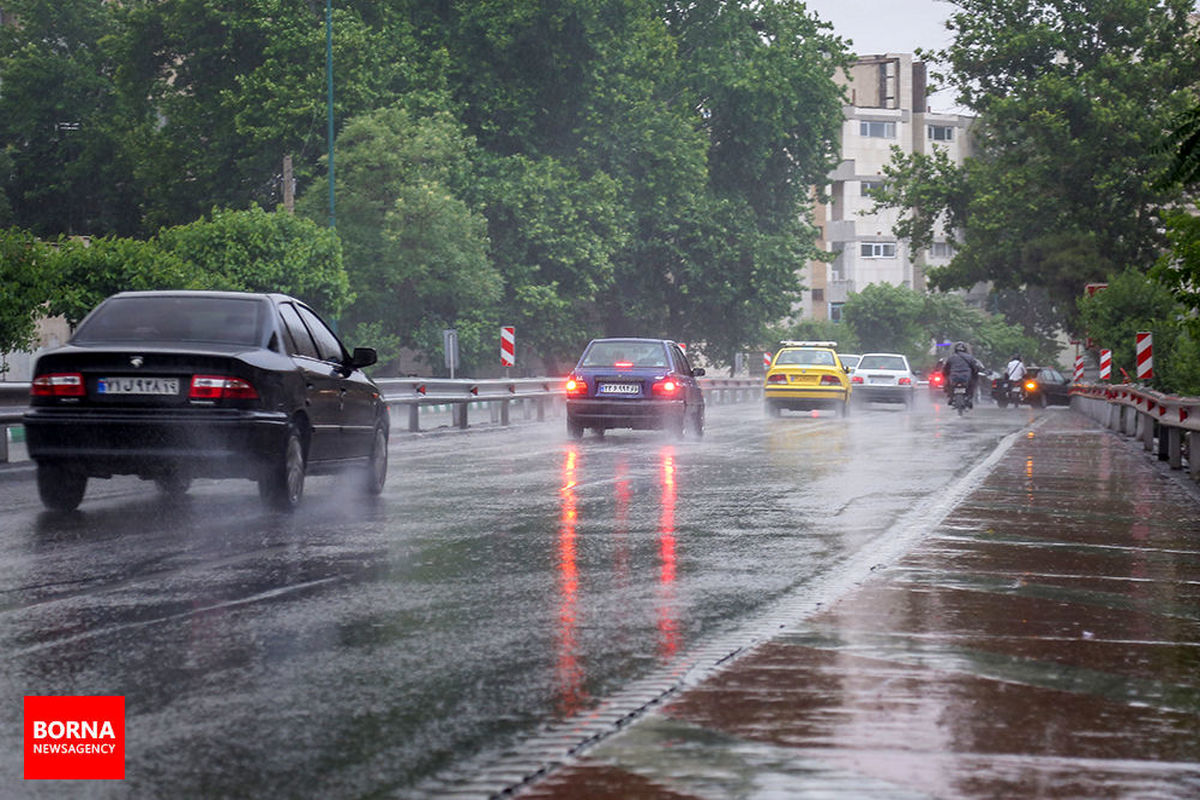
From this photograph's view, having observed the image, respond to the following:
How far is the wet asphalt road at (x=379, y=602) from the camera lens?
17.4 feet

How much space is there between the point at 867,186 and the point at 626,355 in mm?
96339

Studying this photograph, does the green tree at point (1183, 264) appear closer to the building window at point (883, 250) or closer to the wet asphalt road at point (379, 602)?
the wet asphalt road at point (379, 602)

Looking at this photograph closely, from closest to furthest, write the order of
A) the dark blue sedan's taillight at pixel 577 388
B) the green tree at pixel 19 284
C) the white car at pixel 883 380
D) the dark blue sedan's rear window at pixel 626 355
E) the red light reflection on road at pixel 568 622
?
the red light reflection on road at pixel 568 622 < the dark blue sedan's taillight at pixel 577 388 < the dark blue sedan's rear window at pixel 626 355 < the green tree at pixel 19 284 < the white car at pixel 883 380

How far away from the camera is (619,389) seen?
2584 cm

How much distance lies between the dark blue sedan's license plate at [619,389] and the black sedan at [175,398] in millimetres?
12430

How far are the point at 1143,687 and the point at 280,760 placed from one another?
3097 mm

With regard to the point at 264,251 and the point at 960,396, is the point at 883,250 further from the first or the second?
the point at 264,251

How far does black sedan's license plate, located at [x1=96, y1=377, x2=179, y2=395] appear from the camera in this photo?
12.4 metres

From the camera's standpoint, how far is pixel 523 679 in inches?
249

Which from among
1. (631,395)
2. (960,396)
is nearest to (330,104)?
(960,396)

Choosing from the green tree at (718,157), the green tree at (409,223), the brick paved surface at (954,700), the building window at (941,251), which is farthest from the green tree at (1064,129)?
the building window at (941,251)

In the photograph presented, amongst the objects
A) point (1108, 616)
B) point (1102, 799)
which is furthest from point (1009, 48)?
point (1102, 799)

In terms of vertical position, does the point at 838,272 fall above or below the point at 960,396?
above

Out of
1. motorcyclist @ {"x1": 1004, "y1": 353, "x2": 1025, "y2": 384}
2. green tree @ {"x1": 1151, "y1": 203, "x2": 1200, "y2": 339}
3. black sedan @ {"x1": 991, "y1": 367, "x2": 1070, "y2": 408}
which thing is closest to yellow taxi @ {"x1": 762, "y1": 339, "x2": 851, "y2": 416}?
motorcyclist @ {"x1": 1004, "y1": 353, "x2": 1025, "y2": 384}
